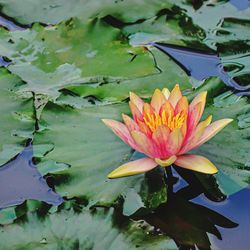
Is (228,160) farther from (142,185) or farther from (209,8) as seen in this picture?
(209,8)

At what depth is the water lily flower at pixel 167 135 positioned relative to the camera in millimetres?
1685

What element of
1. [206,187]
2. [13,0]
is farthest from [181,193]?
[13,0]

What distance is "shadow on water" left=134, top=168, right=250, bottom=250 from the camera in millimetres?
1671

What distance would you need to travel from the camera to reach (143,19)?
8.51 ft

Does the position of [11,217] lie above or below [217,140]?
below

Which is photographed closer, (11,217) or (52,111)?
(11,217)

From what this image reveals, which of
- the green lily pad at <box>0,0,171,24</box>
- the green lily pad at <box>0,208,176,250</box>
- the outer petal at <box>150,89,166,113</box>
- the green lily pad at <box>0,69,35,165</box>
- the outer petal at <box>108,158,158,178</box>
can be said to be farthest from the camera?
the green lily pad at <box>0,0,171,24</box>

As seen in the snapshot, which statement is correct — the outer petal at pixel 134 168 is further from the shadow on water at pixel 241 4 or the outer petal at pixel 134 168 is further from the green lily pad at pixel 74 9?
the shadow on water at pixel 241 4

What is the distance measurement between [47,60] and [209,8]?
2.69ft

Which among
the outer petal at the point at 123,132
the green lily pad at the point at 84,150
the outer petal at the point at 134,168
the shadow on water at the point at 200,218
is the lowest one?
the shadow on water at the point at 200,218

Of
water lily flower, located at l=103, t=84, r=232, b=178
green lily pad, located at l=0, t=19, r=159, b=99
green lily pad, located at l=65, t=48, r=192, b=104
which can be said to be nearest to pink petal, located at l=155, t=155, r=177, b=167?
water lily flower, located at l=103, t=84, r=232, b=178

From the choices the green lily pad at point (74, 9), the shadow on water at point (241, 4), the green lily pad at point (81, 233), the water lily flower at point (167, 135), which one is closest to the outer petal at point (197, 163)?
the water lily flower at point (167, 135)

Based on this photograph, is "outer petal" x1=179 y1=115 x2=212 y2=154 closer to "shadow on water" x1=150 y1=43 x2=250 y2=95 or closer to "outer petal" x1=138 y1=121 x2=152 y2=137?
"outer petal" x1=138 y1=121 x2=152 y2=137

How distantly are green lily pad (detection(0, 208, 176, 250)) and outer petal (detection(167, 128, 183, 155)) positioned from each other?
→ 25 centimetres
